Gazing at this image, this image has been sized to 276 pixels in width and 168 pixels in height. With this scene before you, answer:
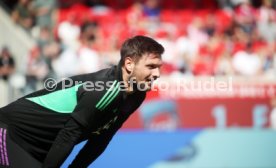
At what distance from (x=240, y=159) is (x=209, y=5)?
8139 millimetres

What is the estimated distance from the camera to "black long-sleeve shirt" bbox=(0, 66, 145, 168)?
3854 millimetres

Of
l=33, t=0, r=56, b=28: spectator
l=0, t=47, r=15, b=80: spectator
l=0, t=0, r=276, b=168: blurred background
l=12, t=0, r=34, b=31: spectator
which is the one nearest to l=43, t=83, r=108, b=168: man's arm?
l=0, t=0, r=276, b=168: blurred background

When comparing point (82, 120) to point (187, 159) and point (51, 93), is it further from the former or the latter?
point (187, 159)

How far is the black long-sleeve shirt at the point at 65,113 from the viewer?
385 centimetres

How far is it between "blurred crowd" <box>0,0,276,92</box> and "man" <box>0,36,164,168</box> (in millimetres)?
7310

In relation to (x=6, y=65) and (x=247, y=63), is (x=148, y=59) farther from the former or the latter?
(x=247, y=63)

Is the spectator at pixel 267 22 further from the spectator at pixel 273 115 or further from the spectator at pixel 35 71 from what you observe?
the spectator at pixel 35 71

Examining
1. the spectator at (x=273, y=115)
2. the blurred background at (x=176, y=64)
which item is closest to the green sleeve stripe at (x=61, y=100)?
the blurred background at (x=176, y=64)

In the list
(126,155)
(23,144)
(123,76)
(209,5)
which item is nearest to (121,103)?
(123,76)

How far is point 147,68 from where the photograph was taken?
158 inches

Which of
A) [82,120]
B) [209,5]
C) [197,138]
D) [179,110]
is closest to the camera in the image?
[82,120]

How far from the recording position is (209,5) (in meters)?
15.8

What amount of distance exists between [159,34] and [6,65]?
12.5ft

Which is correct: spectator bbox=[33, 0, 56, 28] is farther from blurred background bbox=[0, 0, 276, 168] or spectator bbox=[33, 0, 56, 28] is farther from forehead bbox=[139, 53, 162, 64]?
forehead bbox=[139, 53, 162, 64]
